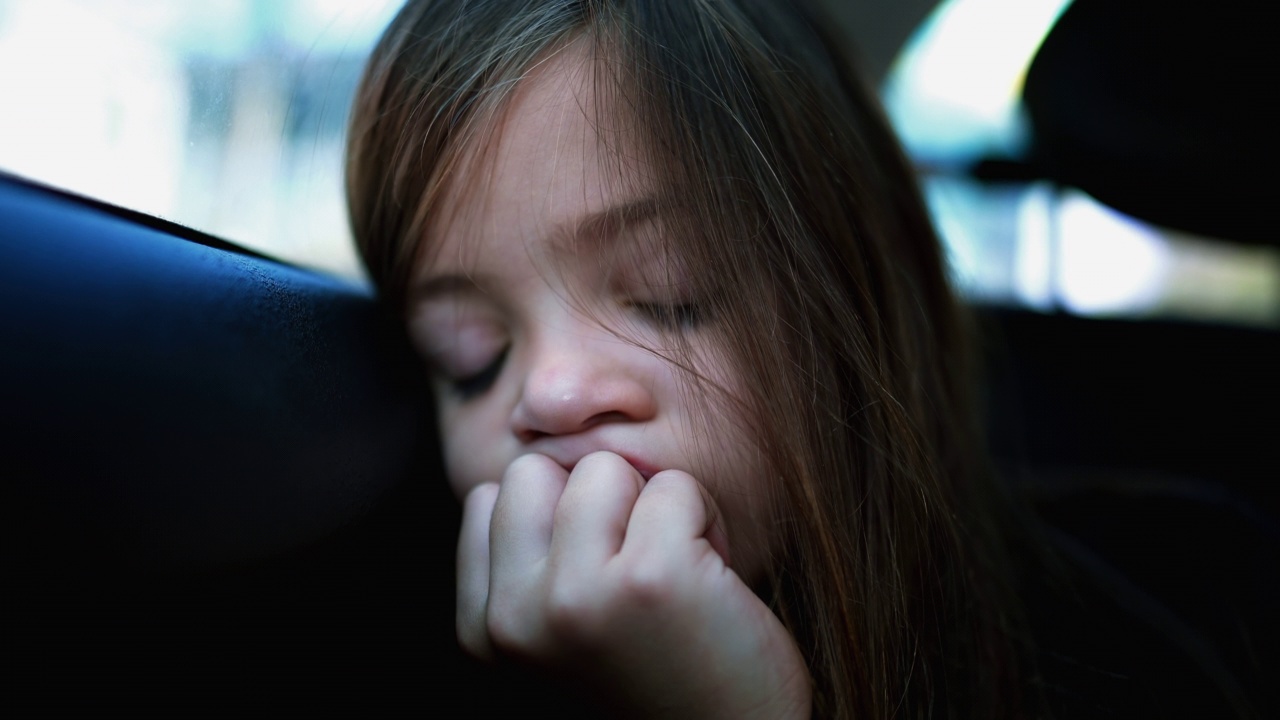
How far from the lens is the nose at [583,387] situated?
0.52 m

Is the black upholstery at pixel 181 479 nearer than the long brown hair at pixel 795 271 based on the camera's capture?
Yes

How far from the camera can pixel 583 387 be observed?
1.70ft

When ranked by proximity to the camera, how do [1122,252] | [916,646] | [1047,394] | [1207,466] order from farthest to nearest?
[1122,252] < [1047,394] < [1207,466] < [916,646]

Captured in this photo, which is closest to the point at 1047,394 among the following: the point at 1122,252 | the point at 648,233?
the point at 1122,252

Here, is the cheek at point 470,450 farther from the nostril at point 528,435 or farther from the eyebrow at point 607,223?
the eyebrow at point 607,223

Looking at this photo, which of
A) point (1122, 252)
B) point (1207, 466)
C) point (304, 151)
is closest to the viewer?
point (304, 151)

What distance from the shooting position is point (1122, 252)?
1.44 metres

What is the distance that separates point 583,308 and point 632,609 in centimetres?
22

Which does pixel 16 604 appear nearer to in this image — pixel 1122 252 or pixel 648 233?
pixel 648 233

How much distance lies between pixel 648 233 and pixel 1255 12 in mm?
714

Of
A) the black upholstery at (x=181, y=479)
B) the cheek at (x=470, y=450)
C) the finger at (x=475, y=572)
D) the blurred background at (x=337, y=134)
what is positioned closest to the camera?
the black upholstery at (x=181, y=479)

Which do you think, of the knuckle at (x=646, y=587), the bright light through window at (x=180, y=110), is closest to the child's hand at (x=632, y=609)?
the knuckle at (x=646, y=587)

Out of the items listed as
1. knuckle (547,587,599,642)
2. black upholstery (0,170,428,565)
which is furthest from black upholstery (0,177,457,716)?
knuckle (547,587,599,642)

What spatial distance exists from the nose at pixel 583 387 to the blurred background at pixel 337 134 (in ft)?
0.59
